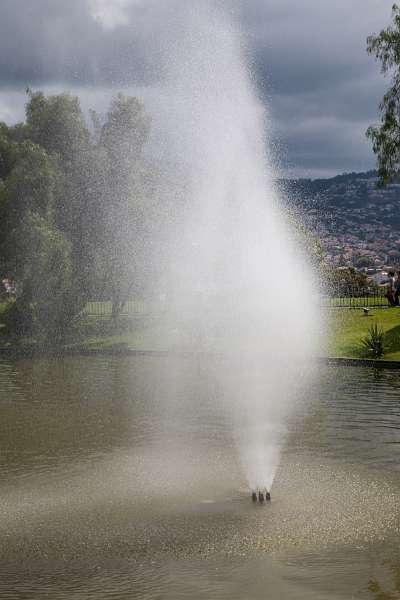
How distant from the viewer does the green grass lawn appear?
27.2 meters

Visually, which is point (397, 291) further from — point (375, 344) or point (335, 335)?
point (375, 344)

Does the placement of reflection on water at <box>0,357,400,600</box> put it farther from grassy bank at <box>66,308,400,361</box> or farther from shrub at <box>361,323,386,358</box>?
grassy bank at <box>66,308,400,361</box>

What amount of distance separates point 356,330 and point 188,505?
896 inches

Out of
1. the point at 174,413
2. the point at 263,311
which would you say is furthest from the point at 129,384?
the point at 263,311

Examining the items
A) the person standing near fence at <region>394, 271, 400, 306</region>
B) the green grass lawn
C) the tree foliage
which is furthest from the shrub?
the tree foliage

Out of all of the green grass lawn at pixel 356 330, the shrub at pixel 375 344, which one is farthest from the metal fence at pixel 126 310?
the shrub at pixel 375 344

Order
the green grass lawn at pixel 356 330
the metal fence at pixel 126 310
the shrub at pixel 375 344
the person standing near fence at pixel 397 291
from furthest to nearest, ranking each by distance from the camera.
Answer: the metal fence at pixel 126 310
the person standing near fence at pixel 397 291
the green grass lawn at pixel 356 330
the shrub at pixel 375 344

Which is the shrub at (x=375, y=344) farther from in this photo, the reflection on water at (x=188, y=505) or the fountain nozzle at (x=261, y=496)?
the fountain nozzle at (x=261, y=496)

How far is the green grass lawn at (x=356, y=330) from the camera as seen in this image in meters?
27.2

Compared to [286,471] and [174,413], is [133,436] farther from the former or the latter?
[286,471]

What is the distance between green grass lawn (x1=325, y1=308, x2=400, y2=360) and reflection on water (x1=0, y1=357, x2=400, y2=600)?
9070 millimetres

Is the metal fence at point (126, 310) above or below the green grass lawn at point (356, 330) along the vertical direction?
above

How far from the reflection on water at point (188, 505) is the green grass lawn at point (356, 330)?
9.07 m

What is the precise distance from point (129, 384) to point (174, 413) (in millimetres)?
5548
